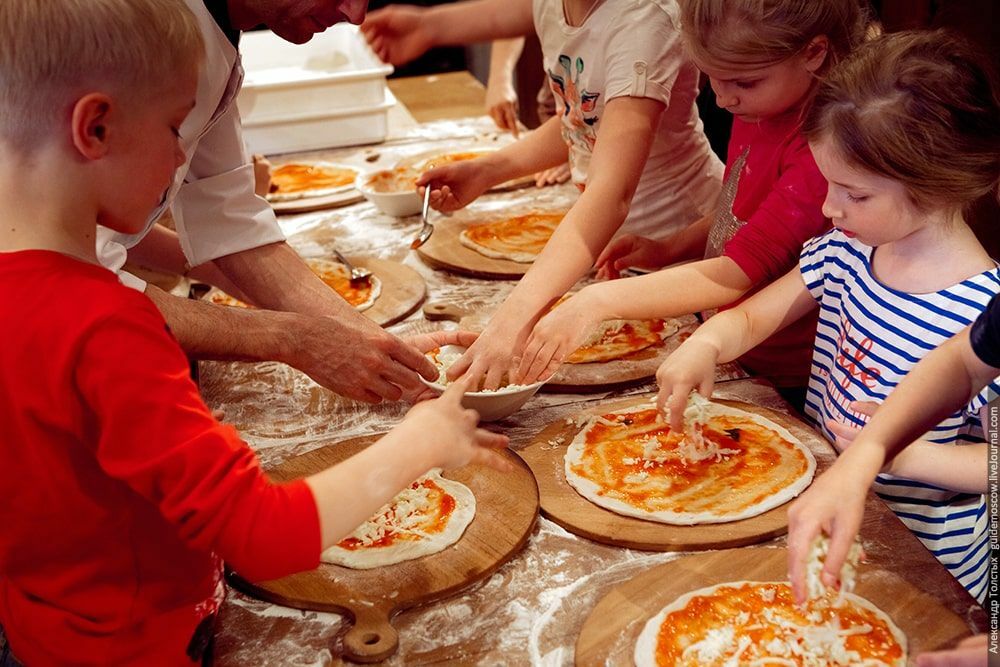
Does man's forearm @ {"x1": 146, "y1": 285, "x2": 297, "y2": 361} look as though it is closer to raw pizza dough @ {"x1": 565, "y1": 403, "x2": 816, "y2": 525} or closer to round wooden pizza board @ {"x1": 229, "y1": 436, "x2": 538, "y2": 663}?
round wooden pizza board @ {"x1": 229, "y1": 436, "x2": 538, "y2": 663}

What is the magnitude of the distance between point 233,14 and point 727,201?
4.35ft

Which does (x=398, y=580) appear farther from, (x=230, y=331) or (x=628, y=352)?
(x=628, y=352)

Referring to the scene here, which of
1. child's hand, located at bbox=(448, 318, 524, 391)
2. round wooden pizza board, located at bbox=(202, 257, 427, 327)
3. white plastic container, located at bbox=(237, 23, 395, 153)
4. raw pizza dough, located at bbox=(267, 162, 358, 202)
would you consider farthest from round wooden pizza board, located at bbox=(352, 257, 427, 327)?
white plastic container, located at bbox=(237, 23, 395, 153)

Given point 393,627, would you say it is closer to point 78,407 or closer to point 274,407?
point 78,407

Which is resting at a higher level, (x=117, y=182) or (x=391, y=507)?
(x=117, y=182)

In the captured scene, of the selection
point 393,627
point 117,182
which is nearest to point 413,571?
point 393,627

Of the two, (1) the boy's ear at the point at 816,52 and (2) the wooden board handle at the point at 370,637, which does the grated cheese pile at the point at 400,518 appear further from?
(1) the boy's ear at the point at 816,52

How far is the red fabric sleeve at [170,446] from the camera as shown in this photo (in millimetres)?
1104

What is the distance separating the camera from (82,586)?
1248mm

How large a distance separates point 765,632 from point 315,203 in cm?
263

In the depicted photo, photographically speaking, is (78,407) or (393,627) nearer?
(78,407)

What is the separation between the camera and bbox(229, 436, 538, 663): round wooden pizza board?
143cm

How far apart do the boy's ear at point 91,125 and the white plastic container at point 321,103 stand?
288cm

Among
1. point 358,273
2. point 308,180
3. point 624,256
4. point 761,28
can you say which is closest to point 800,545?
point 761,28
